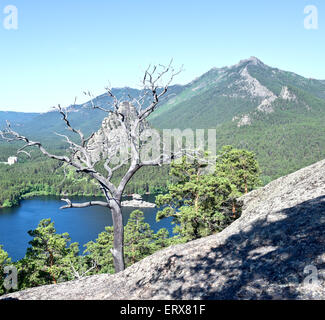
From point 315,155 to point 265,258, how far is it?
203m

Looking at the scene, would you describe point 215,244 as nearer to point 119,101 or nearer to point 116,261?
point 116,261

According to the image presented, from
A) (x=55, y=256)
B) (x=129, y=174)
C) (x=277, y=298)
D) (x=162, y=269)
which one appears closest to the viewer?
(x=277, y=298)

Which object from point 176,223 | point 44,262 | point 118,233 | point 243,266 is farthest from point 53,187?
point 243,266

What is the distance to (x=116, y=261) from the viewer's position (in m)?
9.97

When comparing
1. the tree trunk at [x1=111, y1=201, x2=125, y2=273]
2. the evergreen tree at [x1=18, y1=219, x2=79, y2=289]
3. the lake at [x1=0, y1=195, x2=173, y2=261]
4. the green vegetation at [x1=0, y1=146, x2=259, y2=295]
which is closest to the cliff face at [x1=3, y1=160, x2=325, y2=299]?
the tree trunk at [x1=111, y1=201, x2=125, y2=273]

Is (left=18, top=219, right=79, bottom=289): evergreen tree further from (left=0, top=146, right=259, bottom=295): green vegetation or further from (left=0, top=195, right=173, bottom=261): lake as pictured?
(left=0, top=195, right=173, bottom=261): lake

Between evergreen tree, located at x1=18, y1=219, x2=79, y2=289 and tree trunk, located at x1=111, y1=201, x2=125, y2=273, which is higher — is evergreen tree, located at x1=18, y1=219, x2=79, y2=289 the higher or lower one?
the lower one

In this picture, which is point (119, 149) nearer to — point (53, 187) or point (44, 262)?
point (44, 262)

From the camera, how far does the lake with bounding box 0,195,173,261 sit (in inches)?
2584

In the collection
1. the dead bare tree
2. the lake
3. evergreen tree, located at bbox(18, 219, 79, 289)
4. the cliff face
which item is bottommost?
the lake

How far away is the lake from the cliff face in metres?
54.7

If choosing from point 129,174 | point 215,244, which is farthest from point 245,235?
point 129,174

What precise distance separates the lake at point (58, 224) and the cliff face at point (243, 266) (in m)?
54.7

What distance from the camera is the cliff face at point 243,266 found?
6055 millimetres
